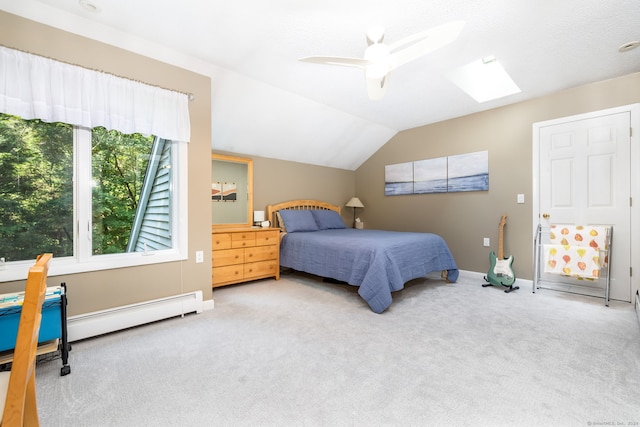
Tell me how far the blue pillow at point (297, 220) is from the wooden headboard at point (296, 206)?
0.25 metres

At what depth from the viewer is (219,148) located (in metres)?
4.19

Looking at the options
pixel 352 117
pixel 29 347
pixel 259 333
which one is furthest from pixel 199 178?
pixel 352 117

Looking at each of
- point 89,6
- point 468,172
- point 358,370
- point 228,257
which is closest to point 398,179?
point 468,172

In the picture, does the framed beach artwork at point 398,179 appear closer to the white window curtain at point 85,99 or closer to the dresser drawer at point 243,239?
the dresser drawer at point 243,239

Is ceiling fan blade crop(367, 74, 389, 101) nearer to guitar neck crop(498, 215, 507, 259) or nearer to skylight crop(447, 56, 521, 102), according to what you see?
skylight crop(447, 56, 521, 102)

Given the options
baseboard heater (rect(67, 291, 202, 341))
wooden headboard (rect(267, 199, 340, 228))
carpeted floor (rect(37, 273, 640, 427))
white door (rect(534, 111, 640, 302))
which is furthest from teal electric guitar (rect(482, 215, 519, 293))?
baseboard heater (rect(67, 291, 202, 341))

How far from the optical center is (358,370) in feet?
6.09

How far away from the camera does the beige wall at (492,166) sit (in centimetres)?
352

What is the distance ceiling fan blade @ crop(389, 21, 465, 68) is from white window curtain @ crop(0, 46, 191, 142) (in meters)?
2.01

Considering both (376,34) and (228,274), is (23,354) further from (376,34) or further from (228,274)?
(228,274)

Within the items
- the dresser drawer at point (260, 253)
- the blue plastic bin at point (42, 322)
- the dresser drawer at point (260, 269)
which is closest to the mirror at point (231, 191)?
the dresser drawer at point (260, 253)

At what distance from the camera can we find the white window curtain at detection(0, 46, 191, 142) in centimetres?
202

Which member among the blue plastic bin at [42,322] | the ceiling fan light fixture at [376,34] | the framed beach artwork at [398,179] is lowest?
the blue plastic bin at [42,322]

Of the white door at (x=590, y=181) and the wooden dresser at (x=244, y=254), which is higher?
the white door at (x=590, y=181)
